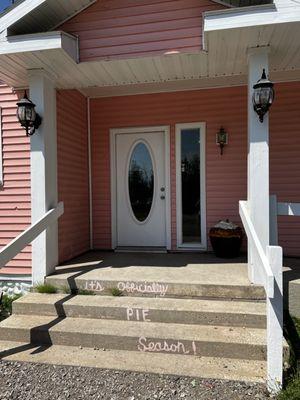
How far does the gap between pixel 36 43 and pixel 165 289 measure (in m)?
2.84

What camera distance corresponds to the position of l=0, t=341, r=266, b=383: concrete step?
269cm

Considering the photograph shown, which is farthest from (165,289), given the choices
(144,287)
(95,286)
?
(95,286)

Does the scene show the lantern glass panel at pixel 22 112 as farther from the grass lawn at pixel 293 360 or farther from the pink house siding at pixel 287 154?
the grass lawn at pixel 293 360

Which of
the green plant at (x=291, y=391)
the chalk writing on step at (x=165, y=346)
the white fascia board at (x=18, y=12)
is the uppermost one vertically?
the white fascia board at (x=18, y=12)

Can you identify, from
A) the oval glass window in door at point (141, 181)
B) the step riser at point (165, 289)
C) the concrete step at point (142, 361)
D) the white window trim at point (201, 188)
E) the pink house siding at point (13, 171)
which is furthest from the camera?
the oval glass window in door at point (141, 181)

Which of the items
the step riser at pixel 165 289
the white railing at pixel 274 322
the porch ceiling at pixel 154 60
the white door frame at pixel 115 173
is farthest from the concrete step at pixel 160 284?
the porch ceiling at pixel 154 60

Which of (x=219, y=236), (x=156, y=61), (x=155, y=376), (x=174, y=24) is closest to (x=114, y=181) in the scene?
(x=219, y=236)

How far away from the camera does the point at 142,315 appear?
3.36 metres

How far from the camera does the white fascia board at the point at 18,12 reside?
3.66 metres

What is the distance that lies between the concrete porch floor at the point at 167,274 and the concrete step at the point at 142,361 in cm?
75

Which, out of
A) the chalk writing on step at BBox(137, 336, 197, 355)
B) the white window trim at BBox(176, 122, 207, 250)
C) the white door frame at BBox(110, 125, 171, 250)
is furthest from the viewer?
the white door frame at BBox(110, 125, 171, 250)

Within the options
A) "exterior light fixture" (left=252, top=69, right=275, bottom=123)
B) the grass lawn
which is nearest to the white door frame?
"exterior light fixture" (left=252, top=69, right=275, bottom=123)

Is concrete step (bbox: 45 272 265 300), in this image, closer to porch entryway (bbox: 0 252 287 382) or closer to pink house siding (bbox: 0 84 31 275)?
porch entryway (bbox: 0 252 287 382)

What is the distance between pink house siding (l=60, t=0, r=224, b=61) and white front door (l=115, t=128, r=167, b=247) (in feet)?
6.14
